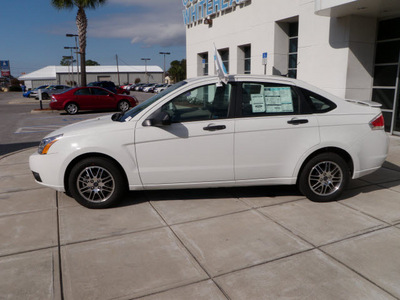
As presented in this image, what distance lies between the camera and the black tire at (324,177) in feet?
15.5

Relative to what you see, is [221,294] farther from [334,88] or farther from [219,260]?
[334,88]

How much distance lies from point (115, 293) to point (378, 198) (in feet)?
12.9

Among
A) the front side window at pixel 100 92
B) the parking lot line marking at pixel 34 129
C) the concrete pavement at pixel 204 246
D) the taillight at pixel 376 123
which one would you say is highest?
the front side window at pixel 100 92

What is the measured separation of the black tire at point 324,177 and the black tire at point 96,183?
2.44 meters

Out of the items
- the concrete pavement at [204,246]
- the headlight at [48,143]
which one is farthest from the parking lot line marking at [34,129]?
the headlight at [48,143]

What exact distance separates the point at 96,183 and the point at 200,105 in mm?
1698

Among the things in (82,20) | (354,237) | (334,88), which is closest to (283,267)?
(354,237)

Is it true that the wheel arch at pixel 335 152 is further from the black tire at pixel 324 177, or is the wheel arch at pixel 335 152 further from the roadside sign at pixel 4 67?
the roadside sign at pixel 4 67

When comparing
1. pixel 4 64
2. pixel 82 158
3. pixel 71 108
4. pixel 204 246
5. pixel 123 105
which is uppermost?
pixel 4 64

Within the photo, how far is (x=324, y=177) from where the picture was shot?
15.8ft

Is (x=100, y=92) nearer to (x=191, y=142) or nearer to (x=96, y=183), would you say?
(x=96, y=183)

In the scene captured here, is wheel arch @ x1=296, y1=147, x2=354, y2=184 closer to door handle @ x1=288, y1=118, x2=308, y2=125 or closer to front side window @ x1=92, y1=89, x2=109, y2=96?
door handle @ x1=288, y1=118, x2=308, y2=125

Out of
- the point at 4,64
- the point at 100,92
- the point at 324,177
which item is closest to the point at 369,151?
the point at 324,177

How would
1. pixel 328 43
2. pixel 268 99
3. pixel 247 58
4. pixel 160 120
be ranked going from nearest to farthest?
pixel 160 120
pixel 268 99
pixel 328 43
pixel 247 58
